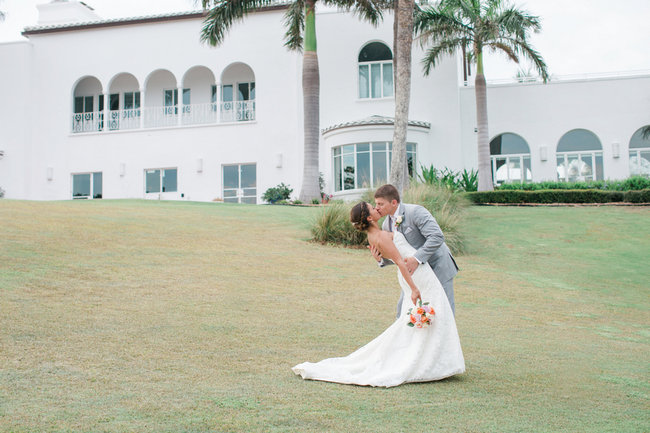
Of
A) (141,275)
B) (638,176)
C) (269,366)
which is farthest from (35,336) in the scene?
(638,176)

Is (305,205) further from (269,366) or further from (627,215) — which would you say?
(269,366)

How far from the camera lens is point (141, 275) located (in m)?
9.65

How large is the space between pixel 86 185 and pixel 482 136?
19.5 m

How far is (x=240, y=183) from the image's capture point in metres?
30.0

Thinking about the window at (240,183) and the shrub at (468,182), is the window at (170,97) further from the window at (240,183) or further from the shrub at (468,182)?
the shrub at (468,182)

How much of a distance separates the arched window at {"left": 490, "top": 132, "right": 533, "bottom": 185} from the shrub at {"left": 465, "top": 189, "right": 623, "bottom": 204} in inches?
212

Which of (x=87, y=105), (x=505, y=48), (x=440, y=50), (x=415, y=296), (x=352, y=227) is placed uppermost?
(x=440, y=50)

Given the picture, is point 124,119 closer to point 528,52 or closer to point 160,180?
point 160,180

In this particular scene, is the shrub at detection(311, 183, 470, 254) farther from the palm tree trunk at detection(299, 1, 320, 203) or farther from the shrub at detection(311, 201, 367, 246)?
the palm tree trunk at detection(299, 1, 320, 203)

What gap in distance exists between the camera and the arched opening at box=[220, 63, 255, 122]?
30766 millimetres

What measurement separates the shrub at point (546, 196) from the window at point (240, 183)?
1095 cm

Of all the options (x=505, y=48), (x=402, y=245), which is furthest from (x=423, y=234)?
(x=505, y=48)

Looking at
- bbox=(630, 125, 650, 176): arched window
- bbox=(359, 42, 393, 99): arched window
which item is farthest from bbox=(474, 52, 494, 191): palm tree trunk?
bbox=(630, 125, 650, 176): arched window

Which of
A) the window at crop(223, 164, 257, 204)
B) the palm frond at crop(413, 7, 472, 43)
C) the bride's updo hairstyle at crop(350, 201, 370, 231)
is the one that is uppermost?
the palm frond at crop(413, 7, 472, 43)
